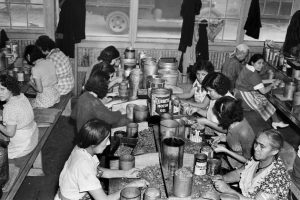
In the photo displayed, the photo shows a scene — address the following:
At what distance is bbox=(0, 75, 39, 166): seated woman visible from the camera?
3.37 m

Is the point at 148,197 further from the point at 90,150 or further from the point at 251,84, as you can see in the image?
the point at 251,84

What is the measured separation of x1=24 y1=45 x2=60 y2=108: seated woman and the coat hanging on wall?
135 centimetres

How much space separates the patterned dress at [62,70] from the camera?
5.05m

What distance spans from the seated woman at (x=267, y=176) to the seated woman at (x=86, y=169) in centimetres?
71

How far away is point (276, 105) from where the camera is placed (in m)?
4.85

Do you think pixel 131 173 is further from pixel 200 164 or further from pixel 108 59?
pixel 108 59

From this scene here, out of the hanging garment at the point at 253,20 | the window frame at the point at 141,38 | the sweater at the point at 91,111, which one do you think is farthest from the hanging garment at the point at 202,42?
the sweater at the point at 91,111

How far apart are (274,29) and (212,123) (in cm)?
898

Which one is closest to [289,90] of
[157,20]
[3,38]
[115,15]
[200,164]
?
[200,164]

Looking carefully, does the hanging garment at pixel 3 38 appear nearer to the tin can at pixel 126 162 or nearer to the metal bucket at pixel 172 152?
the tin can at pixel 126 162

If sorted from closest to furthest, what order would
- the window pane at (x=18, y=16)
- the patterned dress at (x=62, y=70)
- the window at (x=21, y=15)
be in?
the patterned dress at (x=62, y=70), the window at (x=21, y=15), the window pane at (x=18, y=16)

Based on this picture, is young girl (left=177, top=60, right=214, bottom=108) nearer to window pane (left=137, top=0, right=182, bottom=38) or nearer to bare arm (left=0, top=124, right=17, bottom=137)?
bare arm (left=0, top=124, right=17, bottom=137)

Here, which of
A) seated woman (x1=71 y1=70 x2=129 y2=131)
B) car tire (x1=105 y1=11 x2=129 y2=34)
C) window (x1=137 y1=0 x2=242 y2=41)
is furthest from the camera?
window (x1=137 y1=0 x2=242 y2=41)

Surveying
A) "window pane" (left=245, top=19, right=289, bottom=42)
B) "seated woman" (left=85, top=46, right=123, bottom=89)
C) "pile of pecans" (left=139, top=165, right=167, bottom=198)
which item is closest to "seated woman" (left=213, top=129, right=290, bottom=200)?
"pile of pecans" (left=139, top=165, right=167, bottom=198)
